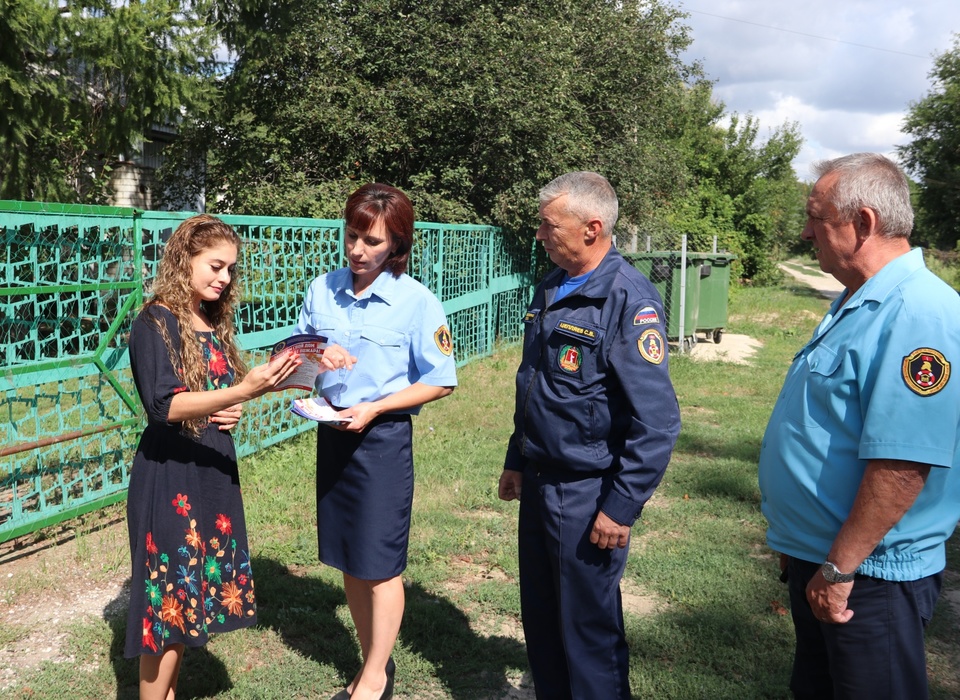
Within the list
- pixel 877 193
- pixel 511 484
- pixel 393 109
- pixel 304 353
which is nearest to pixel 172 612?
pixel 304 353

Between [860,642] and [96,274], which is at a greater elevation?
[96,274]

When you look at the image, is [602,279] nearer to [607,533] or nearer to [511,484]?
[607,533]

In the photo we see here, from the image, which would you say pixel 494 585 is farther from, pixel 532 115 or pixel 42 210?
pixel 532 115

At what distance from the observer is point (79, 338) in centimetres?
459

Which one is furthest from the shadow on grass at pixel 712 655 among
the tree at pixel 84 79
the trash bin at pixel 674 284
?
the tree at pixel 84 79

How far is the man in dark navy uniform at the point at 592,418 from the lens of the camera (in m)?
2.55

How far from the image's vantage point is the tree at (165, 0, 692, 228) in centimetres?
1245

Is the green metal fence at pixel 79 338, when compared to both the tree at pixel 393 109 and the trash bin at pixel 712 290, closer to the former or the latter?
the tree at pixel 393 109

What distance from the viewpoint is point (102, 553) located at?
4.50 meters

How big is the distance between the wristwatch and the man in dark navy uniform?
23.1 inches

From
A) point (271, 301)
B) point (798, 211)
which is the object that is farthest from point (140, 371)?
point (798, 211)

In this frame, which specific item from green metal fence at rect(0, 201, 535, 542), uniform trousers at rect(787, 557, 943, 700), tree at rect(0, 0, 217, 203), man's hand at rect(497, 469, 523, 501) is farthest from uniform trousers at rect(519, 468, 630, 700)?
tree at rect(0, 0, 217, 203)

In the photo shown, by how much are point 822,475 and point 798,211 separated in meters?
35.7

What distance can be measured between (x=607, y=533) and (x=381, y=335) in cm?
108
